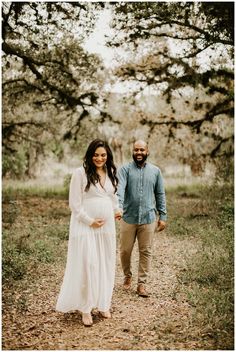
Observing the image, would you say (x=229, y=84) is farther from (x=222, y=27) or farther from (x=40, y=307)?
(x=40, y=307)

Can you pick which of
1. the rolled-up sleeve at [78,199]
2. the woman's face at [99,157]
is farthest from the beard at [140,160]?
the rolled-up sleeve at [78,199]

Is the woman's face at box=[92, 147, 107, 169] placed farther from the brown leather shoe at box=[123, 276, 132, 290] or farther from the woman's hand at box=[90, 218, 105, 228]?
the brown leather shoe at box=[123, 276, 132, 290]

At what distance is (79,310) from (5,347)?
978 millimetres

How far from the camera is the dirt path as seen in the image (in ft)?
15.2

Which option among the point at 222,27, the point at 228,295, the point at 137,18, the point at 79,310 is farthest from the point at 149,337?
the point at 137,18

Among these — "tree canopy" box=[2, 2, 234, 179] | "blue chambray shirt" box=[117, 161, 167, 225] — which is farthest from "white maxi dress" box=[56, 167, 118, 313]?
"tree canopy" box=[2, 2, 234, 179]

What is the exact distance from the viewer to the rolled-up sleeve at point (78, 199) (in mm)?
5141

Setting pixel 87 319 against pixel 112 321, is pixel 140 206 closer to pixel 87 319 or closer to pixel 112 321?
pixel 112 321

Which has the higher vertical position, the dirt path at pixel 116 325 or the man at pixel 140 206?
the man at pixel 140 206

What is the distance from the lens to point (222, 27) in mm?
9469

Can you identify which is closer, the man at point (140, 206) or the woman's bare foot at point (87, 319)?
the woman's bare foot at point (87, 319)

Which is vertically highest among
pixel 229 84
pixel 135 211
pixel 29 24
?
pixel 29 24

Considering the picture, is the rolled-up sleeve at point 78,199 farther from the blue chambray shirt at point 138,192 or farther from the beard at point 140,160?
the beard at point 140,160

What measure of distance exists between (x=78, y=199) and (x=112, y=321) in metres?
1.50
